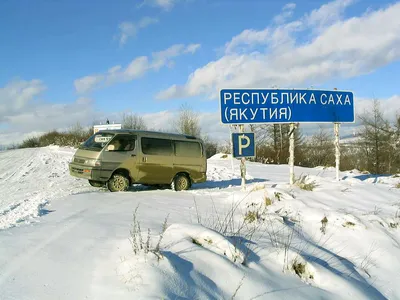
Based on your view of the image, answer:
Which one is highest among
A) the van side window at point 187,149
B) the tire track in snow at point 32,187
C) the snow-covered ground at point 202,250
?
the van side window at point 187,149

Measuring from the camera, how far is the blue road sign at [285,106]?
10.7 metres

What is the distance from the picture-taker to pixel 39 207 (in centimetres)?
793

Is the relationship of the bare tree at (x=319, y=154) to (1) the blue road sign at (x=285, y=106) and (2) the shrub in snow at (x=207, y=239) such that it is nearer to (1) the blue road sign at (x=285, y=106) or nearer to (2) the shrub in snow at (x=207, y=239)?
(1) the blue road sign at (x=285, y=106)

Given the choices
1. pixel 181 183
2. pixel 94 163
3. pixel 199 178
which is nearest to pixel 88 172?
pixel 94 163

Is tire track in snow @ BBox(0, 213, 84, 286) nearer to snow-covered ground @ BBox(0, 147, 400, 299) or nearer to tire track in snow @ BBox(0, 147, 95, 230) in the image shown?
snow-covered ground @ BBox(0, 147, 400, 299)

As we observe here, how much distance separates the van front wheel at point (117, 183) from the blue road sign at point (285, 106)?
3.73 metres

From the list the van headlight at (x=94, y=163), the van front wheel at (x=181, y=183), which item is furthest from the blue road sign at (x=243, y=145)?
the van headlight at (x=94, y=163)

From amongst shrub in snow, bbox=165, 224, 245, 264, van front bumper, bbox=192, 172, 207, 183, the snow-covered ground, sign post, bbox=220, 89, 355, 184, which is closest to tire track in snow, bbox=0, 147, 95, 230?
the snow-covered ground

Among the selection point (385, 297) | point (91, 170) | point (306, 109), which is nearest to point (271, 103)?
point (306, 109)

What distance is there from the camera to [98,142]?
444 inches

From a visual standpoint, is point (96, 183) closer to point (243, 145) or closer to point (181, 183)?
point (181, 183)

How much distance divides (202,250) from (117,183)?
23.6 feet

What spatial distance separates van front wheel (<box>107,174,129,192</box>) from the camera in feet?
36.3

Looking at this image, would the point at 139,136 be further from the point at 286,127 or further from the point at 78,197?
the point at 286,127
